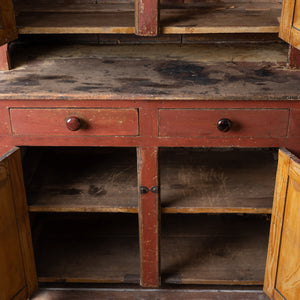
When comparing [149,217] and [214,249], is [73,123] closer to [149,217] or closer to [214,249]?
[149,217]

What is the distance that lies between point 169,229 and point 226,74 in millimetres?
954

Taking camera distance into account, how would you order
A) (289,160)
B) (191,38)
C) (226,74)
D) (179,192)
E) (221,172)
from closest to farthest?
1. (289,160)
2. (226,74)
3. (179,192)
4. (221,172)
5. (191,38)

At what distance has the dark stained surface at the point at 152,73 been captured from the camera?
1586mm

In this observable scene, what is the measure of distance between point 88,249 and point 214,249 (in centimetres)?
65

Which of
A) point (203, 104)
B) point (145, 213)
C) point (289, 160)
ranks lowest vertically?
point (145, 213)

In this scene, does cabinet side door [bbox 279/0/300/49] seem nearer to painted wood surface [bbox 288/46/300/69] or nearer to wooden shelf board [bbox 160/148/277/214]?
painted wood surface [bbox 288/46/300/69]

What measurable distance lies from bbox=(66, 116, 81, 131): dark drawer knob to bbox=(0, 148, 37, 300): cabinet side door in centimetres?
24

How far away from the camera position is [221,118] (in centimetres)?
162

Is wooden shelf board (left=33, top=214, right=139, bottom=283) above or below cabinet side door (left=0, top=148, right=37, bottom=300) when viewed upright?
below

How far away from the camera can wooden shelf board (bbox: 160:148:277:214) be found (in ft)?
6.03

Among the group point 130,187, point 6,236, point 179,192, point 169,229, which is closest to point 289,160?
point 179,192

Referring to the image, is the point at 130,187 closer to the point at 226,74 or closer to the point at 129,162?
the point at 129,162

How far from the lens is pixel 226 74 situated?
175cm

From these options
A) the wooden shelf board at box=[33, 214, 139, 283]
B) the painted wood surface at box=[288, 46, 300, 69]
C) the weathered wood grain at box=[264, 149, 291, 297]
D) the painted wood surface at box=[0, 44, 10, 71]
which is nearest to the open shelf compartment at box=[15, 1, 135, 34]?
the painted wood surface at box=[0, 44, 10, 71]
